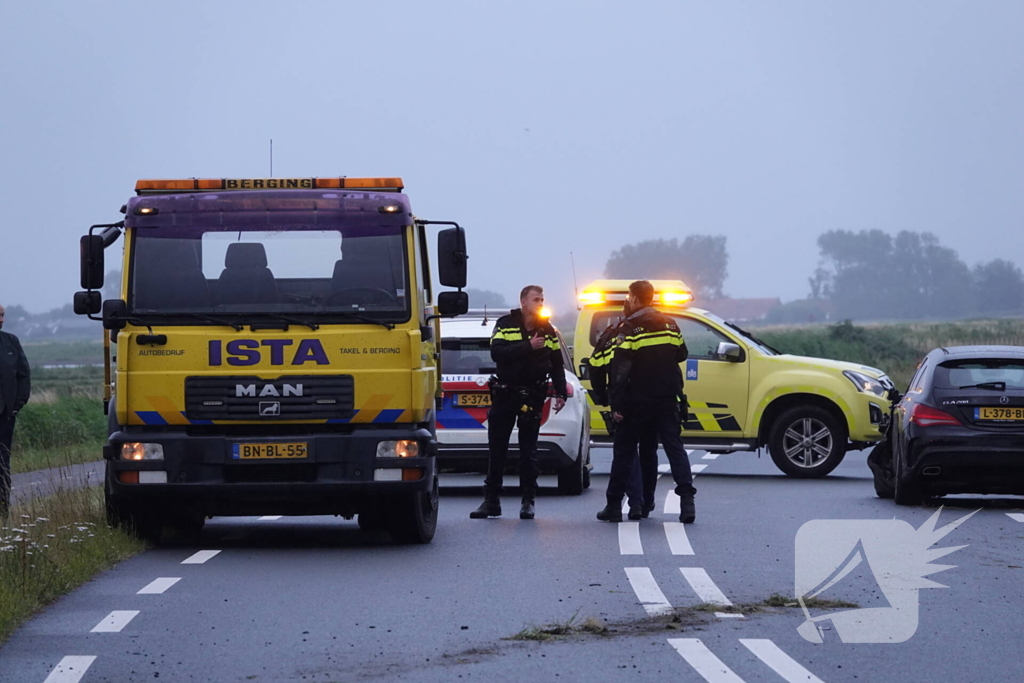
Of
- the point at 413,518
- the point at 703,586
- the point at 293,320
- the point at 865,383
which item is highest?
the point at 293,320

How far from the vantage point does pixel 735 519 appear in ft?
45.7

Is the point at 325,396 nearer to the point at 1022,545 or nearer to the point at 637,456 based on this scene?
the point at 637,456

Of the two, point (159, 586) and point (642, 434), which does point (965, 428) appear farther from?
point (159, 586)

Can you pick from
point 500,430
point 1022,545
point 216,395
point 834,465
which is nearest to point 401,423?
point 216,395

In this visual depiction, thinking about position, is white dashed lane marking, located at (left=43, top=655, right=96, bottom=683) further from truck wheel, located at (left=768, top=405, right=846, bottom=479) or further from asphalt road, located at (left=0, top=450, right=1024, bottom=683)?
truck wheel, located at (left=768, top=405, right=846, bottom=479)

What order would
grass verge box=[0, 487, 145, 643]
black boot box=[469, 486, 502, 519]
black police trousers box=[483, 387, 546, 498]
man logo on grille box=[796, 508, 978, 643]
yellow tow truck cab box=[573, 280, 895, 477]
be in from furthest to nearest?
yellow tow truck cab box=[573, 280, 895, 477]
black boot box=[469, 486, 502, 519]
black police trousers box=[483, 387, 546, 498]
grass verge box=[0, 487, 145, 643]
man logo on grille box=[796, 508, 978, 643]

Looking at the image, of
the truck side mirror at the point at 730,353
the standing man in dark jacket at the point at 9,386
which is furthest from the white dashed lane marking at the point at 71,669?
the truck side mirror at the point at 730,353

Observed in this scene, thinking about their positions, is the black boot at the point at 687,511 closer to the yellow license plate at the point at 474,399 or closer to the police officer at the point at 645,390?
the police officer at the point at 645,390

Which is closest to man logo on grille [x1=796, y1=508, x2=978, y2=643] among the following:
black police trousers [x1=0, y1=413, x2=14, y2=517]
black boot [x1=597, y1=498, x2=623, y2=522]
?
black boot [x1=597, y1=498, x2=623, y2=522]

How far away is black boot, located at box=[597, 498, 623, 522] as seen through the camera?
13.6 meters

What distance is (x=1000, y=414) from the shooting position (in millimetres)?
14547

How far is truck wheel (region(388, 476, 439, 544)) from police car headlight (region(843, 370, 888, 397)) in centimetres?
825


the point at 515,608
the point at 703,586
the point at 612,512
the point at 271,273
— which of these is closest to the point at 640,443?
the point at 612,512

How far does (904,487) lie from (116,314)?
7.18 m
